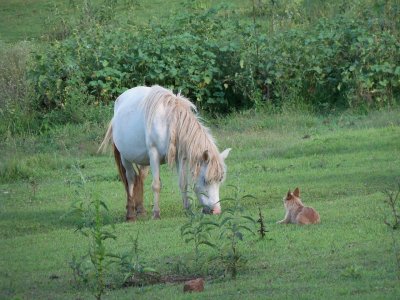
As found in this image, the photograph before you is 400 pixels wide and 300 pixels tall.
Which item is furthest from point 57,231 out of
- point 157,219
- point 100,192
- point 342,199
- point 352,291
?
point 352,291

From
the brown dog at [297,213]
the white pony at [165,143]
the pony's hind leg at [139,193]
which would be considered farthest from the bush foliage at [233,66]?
the brown dog at [297,213]

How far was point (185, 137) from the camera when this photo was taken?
11.7m

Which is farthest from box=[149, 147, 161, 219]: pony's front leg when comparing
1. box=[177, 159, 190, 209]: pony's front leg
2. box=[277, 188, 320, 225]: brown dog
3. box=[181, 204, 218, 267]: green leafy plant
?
box=[277, 188, 320, 225]: brown dog

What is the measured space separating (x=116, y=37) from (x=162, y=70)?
1399mm

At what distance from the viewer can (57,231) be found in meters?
11.5

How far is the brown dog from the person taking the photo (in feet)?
33.3

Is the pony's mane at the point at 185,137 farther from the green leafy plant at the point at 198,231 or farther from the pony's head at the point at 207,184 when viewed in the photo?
the green leafy plant at the point at 198,231

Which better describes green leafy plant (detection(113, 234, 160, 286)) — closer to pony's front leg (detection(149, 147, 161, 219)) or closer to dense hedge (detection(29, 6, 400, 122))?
pony's front leg (detection(149, 147, 161, 219))

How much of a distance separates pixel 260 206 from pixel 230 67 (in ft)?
26.1

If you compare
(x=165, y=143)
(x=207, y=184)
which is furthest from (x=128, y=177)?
(x=207, y=184)

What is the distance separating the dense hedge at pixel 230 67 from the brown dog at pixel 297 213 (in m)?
8.44

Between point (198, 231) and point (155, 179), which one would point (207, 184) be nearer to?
point (155, 179)

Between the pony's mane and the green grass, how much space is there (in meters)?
0.65

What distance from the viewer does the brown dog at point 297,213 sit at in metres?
10.1
